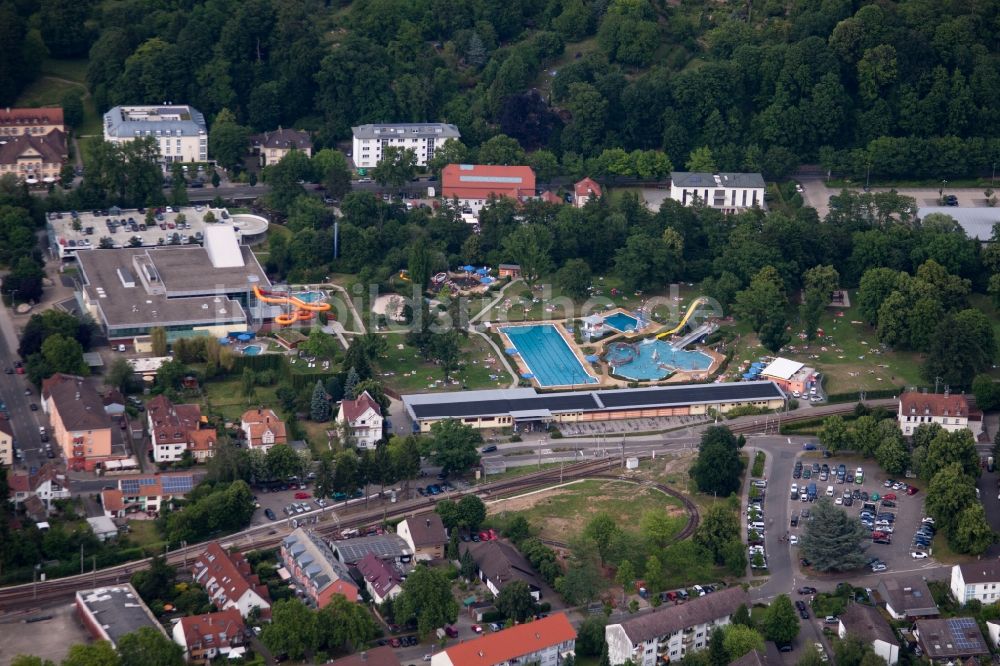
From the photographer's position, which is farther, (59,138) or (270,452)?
(59,138)

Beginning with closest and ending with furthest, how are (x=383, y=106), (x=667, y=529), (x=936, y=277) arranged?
1. (x=667, y=529)
2. (x=936, y=277)
3. (x=383, y=106)

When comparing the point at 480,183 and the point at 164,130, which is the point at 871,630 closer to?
the point at 480,183

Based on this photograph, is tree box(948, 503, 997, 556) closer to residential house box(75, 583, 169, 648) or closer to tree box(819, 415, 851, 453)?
tree box(819, 415, 851, 453)

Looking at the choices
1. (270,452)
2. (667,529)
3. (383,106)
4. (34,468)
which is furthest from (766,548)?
(383,106)

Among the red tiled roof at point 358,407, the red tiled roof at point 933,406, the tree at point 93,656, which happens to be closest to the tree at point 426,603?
the tree at point 93,656

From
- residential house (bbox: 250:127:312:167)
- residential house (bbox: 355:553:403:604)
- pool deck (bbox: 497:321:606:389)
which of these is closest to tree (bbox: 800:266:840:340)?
pool deck (bbox: 497:321:606:389)

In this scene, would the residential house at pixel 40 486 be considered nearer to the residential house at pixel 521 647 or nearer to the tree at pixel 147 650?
the tree at pixel 147 650

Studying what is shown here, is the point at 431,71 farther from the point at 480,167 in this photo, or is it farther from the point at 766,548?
the point at 766,548

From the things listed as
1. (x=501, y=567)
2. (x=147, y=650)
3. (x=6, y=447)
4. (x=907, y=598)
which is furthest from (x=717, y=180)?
(x=147, y=650)
